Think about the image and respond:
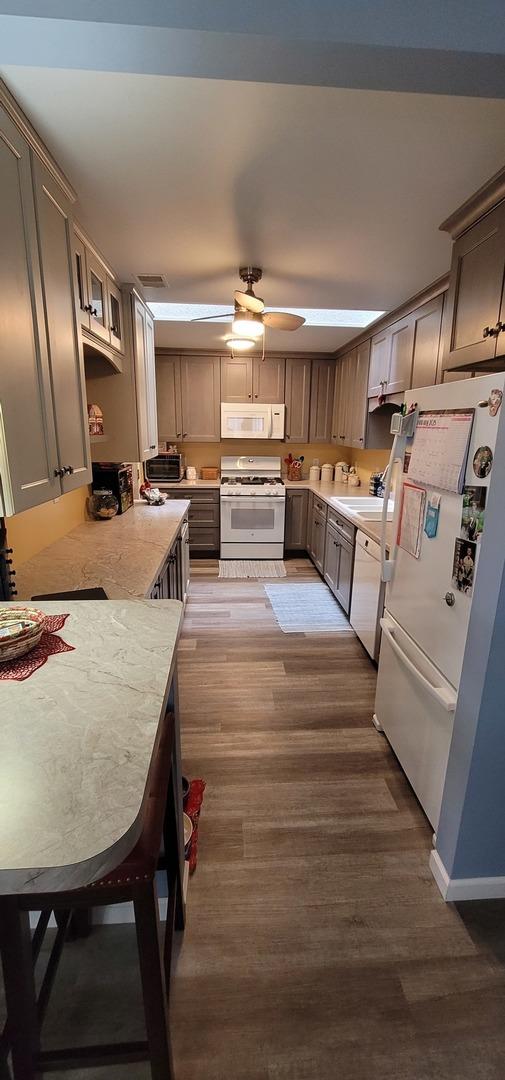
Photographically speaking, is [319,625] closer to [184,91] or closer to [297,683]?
[297,683]

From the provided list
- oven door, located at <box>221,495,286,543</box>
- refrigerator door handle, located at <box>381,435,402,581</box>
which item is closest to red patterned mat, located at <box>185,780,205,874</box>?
refrigerator door handle, located at <box>381,435,402,581</box>

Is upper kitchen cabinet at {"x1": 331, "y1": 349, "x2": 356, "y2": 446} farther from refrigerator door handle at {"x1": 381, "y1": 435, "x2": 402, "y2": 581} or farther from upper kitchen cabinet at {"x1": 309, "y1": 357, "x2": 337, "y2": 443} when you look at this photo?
refrigerator door handle at {"x1": 381, "y1": 435, "x2": 402, "y2": 581}

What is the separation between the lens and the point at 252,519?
4.70m

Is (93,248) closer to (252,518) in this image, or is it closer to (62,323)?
(62,323)

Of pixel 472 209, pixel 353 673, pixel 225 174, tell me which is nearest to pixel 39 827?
pixel 225 174

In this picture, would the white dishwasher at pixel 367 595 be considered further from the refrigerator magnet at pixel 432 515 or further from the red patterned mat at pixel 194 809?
the red patterned mat at pixel 194 809

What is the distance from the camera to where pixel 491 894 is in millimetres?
1464

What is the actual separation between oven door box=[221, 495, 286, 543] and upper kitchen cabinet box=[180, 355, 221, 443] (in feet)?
2.76

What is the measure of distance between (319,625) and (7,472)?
8.74 ft

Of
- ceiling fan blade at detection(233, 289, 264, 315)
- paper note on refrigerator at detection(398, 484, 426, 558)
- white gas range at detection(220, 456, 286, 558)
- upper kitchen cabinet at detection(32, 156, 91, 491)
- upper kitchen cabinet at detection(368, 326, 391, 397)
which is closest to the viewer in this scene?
upper kitchen cabinet at detection(32, 156, 91, 491)

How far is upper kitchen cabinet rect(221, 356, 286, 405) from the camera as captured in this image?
479 cm

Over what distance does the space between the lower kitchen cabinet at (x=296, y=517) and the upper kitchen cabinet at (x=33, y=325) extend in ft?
10.9

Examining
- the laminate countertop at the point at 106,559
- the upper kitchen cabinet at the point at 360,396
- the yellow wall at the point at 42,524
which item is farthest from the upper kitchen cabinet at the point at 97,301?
the upper kitchen cabinet at the point at 360,396

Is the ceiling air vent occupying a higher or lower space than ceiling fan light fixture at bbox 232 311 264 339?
higher
